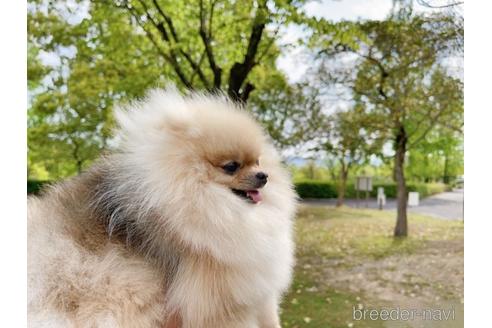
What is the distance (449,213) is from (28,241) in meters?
2.62

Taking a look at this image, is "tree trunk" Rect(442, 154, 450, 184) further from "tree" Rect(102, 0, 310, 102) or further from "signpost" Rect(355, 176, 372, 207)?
"tree" Rect(102, 0, 310, 102)

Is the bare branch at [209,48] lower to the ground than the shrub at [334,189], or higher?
higher

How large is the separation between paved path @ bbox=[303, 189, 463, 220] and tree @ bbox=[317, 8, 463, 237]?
115mm

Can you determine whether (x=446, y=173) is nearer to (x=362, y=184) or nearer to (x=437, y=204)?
(x=437, y=204)

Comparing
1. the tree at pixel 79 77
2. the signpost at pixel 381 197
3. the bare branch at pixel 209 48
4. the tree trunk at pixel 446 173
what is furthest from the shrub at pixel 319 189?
the tree at pixel 79 77

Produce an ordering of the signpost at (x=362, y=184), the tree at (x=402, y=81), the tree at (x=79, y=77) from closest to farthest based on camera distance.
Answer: the tree at (x=79, y=77) → the tree at (x=402, y=81) → the signpost at (x=362, y=184)

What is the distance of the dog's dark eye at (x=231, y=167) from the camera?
3.69ft

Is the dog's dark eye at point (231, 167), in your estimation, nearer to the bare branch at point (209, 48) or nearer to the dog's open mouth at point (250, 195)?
the dog's open mouth at point (250, 195)

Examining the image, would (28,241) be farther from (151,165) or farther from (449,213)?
(449,213)

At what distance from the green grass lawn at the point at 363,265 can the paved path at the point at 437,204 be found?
0.17ft

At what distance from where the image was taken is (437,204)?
118 inches

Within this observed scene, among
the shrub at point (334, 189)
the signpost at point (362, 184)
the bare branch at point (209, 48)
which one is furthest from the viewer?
the signpost at point (362, 184)

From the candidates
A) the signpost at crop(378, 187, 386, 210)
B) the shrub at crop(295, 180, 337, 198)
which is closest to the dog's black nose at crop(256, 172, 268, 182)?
the shrub at crop(295, 180, 337, 198)

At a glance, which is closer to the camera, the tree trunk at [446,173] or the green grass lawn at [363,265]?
the tree trunk at [446,173]
